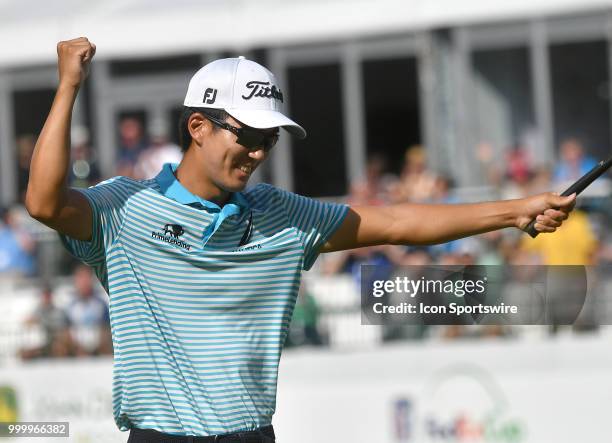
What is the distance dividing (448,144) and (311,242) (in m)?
10.4

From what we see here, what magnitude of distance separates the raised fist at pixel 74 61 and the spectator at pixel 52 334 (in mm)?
7495

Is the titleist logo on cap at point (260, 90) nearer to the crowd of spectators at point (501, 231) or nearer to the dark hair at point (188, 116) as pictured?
the dark hair at point (188, 116)

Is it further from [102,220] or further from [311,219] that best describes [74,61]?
[311,219]

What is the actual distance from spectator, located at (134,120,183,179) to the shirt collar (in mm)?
8132

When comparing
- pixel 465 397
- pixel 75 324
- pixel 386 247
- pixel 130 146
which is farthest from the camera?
pixel 130 146

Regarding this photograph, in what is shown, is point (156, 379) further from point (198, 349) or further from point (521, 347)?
point (521, 347)

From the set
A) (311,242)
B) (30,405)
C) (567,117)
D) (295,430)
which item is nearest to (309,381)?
(295,430)

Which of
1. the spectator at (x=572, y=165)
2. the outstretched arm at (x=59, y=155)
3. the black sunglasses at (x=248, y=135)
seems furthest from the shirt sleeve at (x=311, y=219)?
the spectator at (x=572, y=165)

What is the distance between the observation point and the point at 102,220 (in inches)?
144

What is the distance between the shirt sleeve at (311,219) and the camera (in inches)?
156

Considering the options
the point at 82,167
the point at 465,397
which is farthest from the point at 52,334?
the point at 465,397

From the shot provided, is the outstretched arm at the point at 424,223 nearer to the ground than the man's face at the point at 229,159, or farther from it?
nearer to the ground

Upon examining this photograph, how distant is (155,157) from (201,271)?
347 inches

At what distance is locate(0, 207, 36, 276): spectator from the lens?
1204 centimetres
